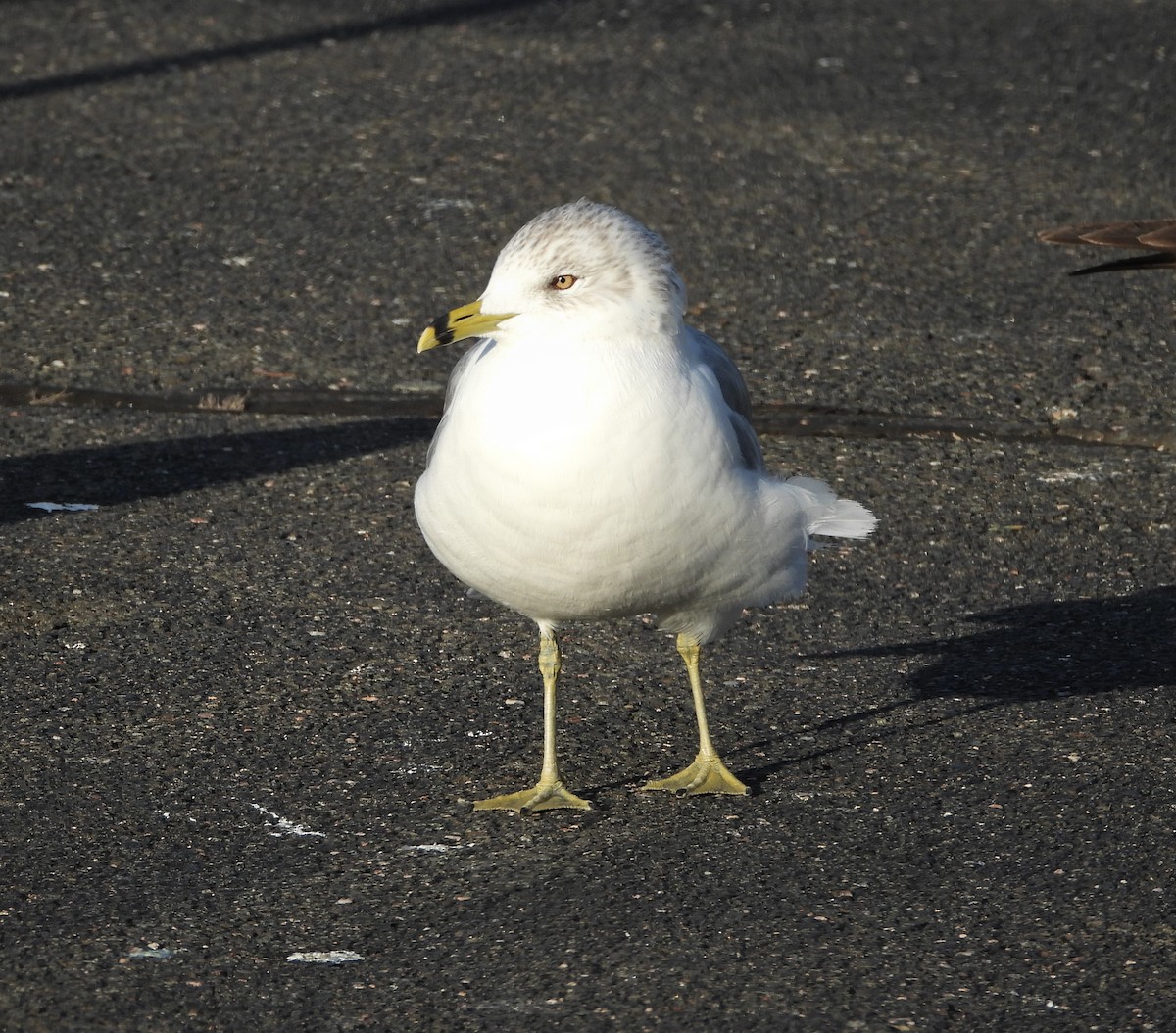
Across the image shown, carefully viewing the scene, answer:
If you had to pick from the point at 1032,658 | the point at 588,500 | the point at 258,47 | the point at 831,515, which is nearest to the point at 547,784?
the point at 588,500

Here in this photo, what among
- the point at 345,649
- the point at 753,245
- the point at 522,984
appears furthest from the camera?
the point at 753,245

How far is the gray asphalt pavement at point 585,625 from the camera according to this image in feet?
12.8

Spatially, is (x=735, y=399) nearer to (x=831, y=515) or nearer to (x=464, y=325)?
(x=831, y=515)

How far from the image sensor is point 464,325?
4195mm

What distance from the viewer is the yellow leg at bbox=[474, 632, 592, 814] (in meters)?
4.53

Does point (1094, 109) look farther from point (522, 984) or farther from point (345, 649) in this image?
point (522, 984)

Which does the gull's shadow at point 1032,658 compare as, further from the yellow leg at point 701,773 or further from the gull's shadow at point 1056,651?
the yellow leg at point 701,773

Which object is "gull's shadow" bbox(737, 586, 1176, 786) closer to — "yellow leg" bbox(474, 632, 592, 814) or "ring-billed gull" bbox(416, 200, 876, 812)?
"yellow leg" bbox(474, 632, 592, 814)

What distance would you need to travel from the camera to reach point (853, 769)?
15.6ft

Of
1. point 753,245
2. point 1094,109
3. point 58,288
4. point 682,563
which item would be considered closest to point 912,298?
point 753,245

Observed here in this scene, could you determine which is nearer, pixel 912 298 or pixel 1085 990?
pixel 1085 990

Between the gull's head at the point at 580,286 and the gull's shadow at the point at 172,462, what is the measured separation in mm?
2542

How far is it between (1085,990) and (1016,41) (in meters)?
8.75

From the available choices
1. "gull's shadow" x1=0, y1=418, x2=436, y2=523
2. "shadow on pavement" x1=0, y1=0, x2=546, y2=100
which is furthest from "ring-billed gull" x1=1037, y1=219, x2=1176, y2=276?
"shadow on pavement" x1=0, y1=0, x2=546, y2=100
